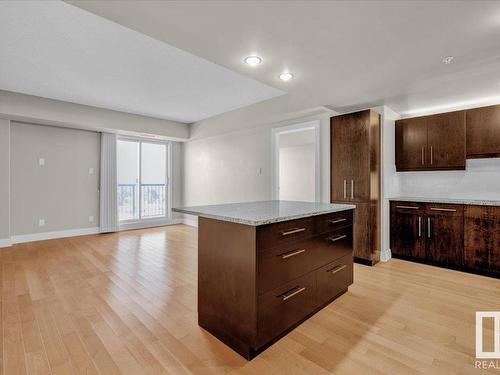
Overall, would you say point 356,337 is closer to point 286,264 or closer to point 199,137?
point 286,264

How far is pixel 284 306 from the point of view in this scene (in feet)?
6.37

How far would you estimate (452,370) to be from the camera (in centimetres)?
165

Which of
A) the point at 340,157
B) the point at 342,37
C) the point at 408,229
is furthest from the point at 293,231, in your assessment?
the point at 408,229

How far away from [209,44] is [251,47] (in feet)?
1.20

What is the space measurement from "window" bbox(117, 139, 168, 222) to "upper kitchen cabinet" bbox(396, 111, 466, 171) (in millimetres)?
Result: 5786

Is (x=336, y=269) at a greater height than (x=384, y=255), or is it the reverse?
(x=336, y=269)

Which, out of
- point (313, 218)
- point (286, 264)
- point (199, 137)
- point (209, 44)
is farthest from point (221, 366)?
point (199, 137)

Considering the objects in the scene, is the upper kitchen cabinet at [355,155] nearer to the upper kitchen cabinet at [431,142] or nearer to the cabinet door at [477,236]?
the upper kitchen cabinet at [431,142]

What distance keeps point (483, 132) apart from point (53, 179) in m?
7.59

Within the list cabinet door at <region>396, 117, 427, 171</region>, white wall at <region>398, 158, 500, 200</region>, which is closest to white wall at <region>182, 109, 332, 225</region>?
cabinet door at <region>396, 117, 427, 171</region>

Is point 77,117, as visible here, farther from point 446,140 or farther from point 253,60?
point 446,140

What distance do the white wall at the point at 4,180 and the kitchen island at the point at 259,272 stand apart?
4831mm

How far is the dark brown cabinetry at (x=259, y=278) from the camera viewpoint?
1.73 m

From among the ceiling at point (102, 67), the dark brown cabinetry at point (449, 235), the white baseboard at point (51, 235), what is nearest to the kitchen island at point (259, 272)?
the ceiling at point (102, 67)
